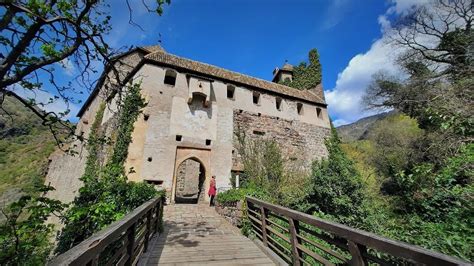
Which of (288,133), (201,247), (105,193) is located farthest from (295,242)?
(288,133)

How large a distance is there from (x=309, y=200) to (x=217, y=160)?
554cm

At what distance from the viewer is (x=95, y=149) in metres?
12.4

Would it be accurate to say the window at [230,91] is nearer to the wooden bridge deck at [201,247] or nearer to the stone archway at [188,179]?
the stone archway at [188,179]

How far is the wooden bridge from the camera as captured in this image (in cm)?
150

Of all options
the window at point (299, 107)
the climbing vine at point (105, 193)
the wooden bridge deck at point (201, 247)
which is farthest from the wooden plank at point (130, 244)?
the window at point (299, 107)

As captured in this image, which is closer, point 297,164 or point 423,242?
point 423,242

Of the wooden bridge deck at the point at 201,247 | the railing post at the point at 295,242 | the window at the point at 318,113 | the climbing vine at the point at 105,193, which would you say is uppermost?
the window at the point at 318,113

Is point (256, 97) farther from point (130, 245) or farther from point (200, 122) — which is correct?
point (130, 245)

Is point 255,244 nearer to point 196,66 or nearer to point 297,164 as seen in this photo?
point 297,164

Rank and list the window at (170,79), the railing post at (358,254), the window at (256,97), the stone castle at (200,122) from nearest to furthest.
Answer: the railing post at (358,254), the stone castle at (200,122), the window at (170,79), the window at (256,97)

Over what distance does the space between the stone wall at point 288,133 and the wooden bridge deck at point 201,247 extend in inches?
286

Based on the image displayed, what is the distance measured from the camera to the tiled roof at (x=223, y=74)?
12609 mm

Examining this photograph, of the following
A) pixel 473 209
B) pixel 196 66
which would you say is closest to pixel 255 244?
pixel 473 209

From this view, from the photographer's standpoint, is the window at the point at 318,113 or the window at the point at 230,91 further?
the window at the point at 318,113
